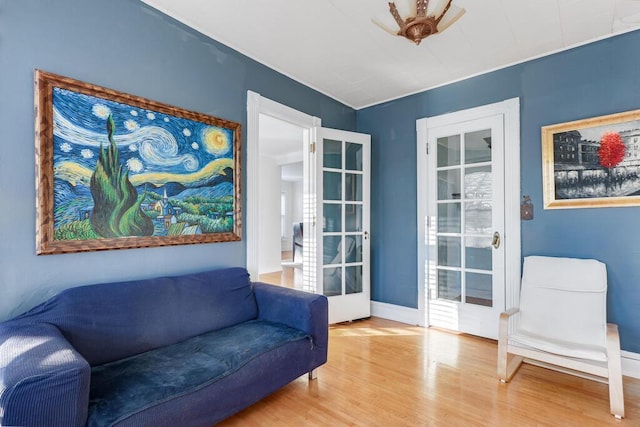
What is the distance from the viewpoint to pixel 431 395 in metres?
2.06

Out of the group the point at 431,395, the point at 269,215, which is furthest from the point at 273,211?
the point at 431,395

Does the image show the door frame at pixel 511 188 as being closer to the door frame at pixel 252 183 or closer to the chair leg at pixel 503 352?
the chair leg at pixel 503 352

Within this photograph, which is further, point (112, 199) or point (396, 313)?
point (396, 313)

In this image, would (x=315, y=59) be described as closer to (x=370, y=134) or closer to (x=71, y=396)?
(x=370, y=134)

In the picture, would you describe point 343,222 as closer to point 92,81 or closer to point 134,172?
point 134,172

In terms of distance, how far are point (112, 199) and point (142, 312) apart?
0.71 m

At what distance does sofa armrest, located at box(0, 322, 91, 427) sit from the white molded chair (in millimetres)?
2456

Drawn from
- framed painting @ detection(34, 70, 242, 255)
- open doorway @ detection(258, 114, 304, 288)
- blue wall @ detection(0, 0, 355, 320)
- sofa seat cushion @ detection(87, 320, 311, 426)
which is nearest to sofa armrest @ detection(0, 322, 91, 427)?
sofa seat cushion @ detection(87, 320, 311, 426)

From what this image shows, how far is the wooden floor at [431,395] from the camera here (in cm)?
181

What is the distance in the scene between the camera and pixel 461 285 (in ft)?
10.6

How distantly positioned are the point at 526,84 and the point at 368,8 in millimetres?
1692

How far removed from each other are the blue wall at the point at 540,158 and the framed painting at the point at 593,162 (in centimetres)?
7

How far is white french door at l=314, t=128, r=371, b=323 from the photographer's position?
3426 millimetres

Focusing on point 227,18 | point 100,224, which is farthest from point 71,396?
point 227,18
